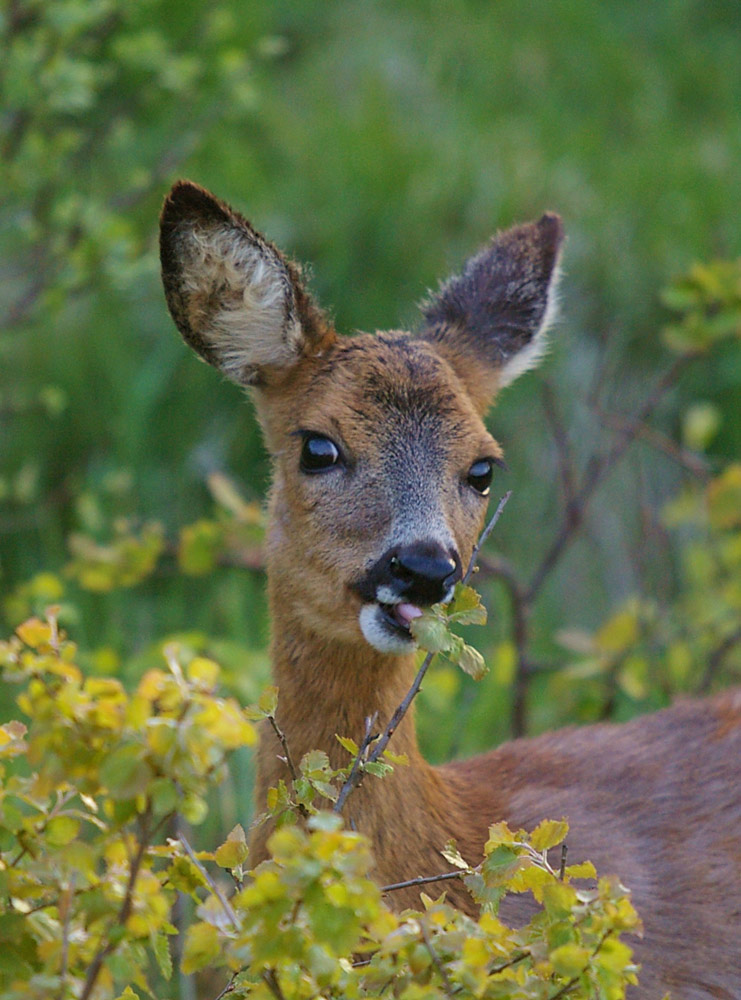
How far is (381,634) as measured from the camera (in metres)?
3.21

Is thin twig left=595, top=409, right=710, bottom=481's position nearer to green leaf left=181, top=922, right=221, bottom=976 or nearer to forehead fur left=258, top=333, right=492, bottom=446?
forehead fur left=258, top=333, right=492, bottom=446

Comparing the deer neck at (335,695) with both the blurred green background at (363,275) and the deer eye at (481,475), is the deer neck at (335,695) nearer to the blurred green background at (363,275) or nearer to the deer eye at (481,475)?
the deer eye at (481,475)

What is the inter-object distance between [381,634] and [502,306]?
148 cm

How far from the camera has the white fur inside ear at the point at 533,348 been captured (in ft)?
14.1

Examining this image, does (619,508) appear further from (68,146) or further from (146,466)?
(68,146)

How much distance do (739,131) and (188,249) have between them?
7144 millimetres

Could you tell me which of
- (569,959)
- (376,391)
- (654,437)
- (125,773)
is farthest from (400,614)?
(654,437)

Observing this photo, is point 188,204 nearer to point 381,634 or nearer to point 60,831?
point 381,634

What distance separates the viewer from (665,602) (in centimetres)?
643

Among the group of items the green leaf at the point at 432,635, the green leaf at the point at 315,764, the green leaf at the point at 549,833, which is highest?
the green leaf at the point at 432,635

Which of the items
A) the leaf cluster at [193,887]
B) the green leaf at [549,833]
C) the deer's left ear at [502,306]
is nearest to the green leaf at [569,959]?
the leaf cluster at [193,887]

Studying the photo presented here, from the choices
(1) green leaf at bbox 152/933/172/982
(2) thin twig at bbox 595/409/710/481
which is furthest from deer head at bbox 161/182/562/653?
(2) thin twig at bbox 595/409/710/481

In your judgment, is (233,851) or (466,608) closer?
(233,851)

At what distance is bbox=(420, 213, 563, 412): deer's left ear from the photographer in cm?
423
